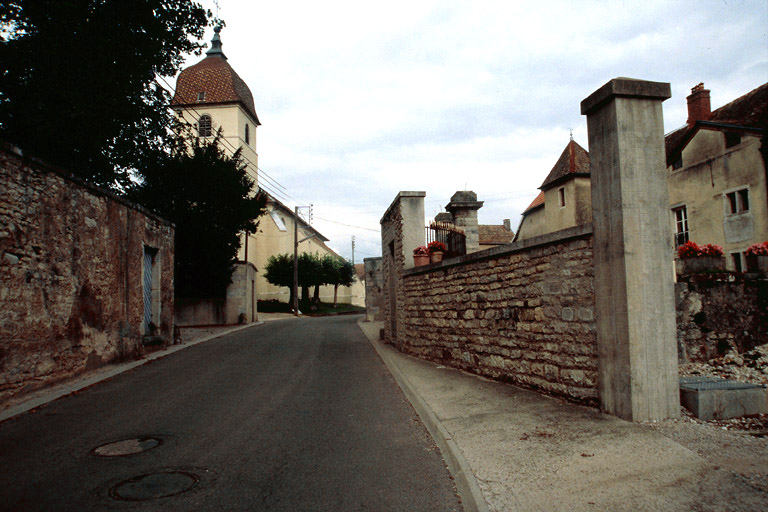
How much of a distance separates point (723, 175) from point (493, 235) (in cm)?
2221

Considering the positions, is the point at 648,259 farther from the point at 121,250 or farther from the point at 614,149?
the point at 121,250

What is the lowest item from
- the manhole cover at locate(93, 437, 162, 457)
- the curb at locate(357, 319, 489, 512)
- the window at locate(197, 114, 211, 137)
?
the curb at locate(357, 319, 489, 512)

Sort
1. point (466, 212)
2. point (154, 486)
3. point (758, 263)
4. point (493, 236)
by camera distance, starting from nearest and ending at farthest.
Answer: point (154, 486) → point (758, 263) → point (466, 212) → point (493, 236)

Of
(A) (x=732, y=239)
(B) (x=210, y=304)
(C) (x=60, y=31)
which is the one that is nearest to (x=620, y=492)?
(C) (x=60, y=31)

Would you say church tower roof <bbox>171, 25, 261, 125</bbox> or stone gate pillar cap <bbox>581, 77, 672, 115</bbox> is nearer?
stone gate pillar cap <bbox>581, 77, 672, 115</bbox>

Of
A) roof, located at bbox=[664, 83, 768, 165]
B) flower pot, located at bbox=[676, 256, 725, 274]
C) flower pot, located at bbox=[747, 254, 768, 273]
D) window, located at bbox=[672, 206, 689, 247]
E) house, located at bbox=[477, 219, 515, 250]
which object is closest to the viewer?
flower pot, located at bbox=[676, 256, 725, 274]

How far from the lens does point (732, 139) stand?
60.7 feet

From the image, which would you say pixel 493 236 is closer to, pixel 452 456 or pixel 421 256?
pixel 421 256

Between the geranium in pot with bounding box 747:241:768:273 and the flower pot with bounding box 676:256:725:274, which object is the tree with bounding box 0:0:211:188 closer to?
the flower pot with bounding box 676:256:725:274

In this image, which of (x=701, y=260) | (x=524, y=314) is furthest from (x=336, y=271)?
(x=524, y=314)

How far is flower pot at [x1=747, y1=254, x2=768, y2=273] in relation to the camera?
9133 millimetres

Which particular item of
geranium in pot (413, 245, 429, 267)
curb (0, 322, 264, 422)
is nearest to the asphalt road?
curb (0, 322, 264, 422)

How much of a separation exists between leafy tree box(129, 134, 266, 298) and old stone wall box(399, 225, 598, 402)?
1539 cm

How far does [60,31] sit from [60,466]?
1219cm
